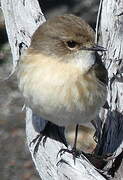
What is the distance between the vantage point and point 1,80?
8.71 metres

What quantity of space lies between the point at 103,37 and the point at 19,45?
715 millimetres

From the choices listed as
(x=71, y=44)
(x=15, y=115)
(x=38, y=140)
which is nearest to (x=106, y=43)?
(x=71, y=44)

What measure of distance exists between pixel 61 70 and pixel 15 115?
13.0ft

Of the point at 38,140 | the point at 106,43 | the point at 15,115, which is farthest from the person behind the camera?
the point at 15,115

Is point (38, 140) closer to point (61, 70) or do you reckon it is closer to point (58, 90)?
point (58, 90)

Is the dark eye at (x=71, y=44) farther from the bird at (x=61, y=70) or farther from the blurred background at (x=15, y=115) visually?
the blurred background at (x=15, y=115)

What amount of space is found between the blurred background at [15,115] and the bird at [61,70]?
2688 millimetres

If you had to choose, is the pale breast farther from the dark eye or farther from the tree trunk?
the tree trunk

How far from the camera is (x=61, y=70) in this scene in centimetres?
429

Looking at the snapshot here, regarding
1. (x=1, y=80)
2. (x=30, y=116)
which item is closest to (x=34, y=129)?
(x=30, y=116)

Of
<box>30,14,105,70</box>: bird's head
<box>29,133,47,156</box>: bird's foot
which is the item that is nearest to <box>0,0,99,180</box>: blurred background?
<box>29,133,47,156</box>: bird's foot

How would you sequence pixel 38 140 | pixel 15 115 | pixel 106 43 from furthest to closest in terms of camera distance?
1. pixel 15 115
2. pixel 106 43
3. pixel 38 140

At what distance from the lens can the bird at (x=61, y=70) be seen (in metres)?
4.29

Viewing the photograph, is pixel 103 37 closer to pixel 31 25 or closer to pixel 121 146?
pixel 31 25
